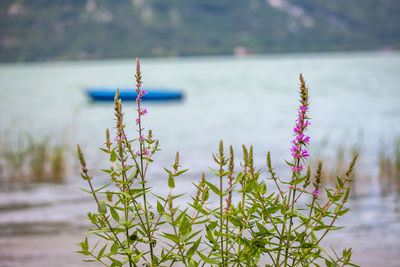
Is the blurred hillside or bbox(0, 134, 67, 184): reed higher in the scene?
the blurred hillside

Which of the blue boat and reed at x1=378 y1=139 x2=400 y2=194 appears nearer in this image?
reed at x1=378 y1=139 x2=400 y2=194

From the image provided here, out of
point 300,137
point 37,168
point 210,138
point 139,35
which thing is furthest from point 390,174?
point 139,35

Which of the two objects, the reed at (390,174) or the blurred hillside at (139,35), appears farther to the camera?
the blurred hillside at (139,35)

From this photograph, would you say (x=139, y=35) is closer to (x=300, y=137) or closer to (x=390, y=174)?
(x=390, y=174)

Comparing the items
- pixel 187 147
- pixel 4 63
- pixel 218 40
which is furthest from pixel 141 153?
pixel 218 40

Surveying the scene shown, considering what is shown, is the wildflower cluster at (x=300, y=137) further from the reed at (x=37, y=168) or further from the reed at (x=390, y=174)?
the reed at (x=37, y=168)

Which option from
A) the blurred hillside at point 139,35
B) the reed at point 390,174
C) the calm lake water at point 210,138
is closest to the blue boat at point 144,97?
the calm lake water at point 210,138

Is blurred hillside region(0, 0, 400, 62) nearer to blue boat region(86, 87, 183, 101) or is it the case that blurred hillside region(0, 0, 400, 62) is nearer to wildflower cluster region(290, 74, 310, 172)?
blue boat region(86, 87, 183, 101)

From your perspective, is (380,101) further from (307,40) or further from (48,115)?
(307,40)

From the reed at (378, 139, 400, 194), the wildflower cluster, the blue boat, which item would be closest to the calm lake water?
the reed at (378, 139, 400, 194)

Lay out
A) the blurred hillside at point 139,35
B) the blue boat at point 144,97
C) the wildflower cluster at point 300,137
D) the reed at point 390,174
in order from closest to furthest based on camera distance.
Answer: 1. the wildflower cluster at point 300,137
2. the reed at point 390,174
3. the blue boat at point 144,97
4. the blurred hillside at point 139,35

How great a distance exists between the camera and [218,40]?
613 feet

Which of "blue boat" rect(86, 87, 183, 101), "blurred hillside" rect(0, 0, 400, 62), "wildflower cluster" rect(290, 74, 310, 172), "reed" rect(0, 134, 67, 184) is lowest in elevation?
"wildflower cluster" rect(290, 74, 310, 172)

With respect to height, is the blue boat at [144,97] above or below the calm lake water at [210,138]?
above
